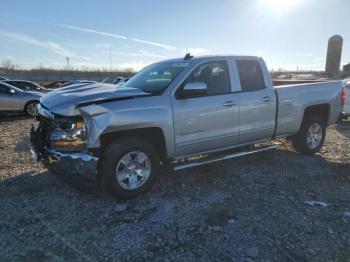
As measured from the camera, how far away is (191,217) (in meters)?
4.11

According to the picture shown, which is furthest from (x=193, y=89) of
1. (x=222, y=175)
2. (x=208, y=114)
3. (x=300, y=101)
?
(x=300, y=101)

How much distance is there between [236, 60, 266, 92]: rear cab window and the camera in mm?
5680

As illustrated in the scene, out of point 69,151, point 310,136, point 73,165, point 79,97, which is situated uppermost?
point 79,97

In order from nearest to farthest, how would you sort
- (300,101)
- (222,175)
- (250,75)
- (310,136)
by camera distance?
(222,175) → (250,75) → (300,101) → (310,136)

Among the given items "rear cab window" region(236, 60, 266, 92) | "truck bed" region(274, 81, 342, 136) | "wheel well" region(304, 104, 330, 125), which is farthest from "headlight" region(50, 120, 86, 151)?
"wheel well" region(304, 104, 330, 125)

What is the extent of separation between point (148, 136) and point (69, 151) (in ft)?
3.59

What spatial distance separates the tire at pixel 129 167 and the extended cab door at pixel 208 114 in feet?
Answer: 1.61

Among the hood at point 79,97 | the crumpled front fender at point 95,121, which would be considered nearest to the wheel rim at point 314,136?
the hood at point 79,97

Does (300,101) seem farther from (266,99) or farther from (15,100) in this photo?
(15,100)

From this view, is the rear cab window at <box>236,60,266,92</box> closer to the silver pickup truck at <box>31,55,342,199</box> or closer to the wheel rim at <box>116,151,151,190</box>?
the silver pickup truck at <box>31,55,342,199</box>

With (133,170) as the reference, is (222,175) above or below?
below

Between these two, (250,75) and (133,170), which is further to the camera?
(250,75)

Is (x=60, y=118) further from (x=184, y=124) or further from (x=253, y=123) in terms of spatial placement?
(x=253, y=123)

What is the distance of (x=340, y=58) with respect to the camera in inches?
1350
